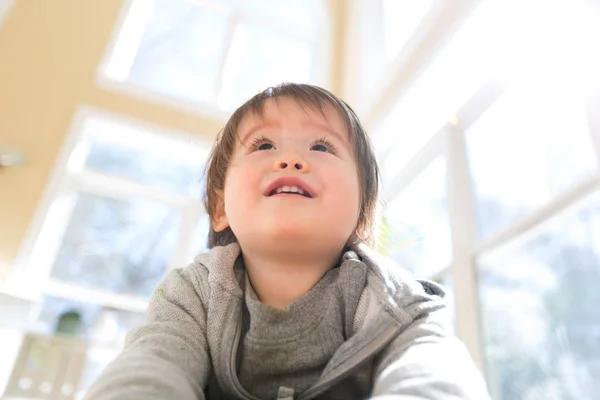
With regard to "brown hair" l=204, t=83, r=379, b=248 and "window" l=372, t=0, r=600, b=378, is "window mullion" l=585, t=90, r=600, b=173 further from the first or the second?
"brown hair" l=204, t=83, r=379, b=248

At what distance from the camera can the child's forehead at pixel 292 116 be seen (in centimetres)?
77

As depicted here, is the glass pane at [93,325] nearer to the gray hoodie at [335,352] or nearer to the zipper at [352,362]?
the gray hoodie at [335,352]

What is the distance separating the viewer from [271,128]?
77 cm

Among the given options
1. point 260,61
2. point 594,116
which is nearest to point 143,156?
point 260,61

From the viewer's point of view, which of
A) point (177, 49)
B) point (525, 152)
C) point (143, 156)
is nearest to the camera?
point (525, 152)

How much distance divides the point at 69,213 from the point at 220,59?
1.24m

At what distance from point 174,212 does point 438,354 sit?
209 cm

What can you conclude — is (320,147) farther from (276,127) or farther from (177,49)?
(177,49)

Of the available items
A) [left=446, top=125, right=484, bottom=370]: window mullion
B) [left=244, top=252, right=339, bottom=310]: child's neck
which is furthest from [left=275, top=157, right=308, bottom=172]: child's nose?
[left=446, top=125, right=484, bottom=370]: window mullion

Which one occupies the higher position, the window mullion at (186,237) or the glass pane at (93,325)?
the window mullion at (186,237)

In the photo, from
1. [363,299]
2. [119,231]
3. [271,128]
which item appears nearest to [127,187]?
[119,231]

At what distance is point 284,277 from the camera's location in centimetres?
69

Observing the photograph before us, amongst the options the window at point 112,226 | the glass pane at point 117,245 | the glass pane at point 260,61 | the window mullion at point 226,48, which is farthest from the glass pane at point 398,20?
the glass pane at point 117,245

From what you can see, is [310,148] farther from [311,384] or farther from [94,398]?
[94,398]
